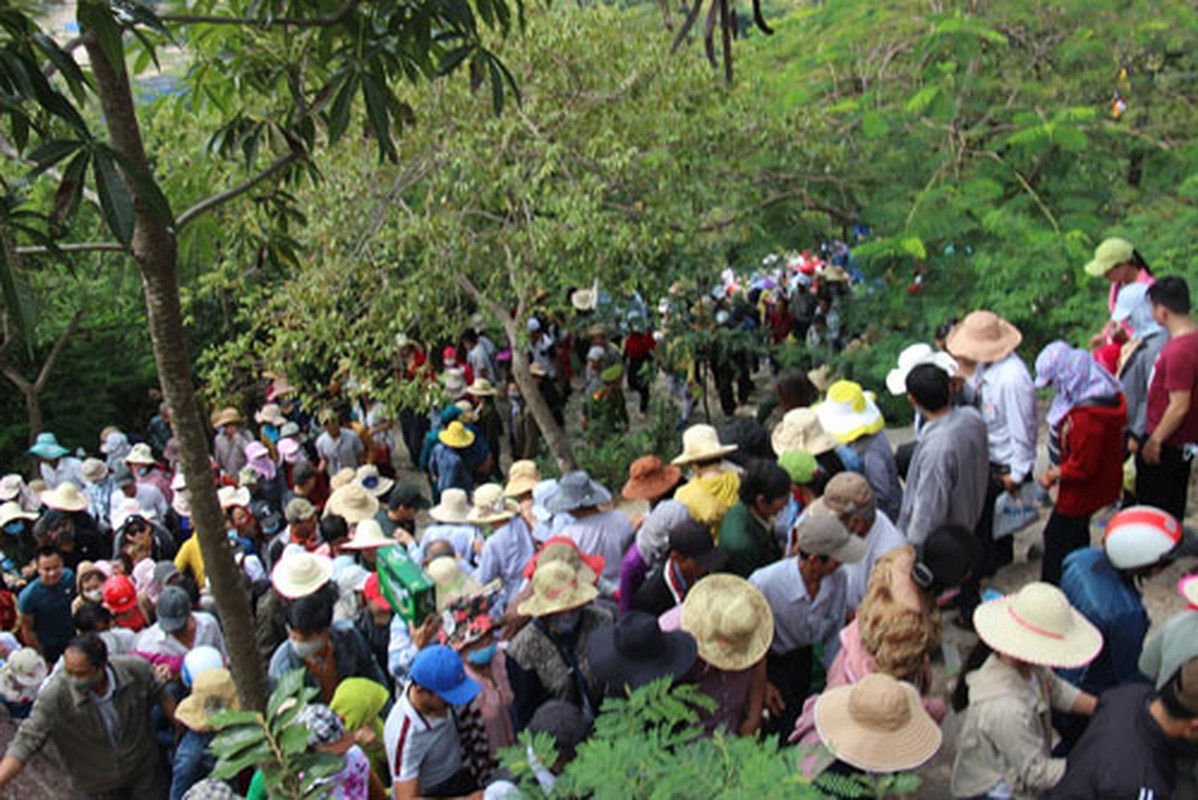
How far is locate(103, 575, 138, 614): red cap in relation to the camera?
632 centimetres

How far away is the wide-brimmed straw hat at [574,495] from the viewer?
19.4 ft

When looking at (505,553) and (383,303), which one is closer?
(505,553)

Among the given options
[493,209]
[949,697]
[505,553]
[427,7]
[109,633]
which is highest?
[427,7]

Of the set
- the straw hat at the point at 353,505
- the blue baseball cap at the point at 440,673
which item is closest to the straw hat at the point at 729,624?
the blue baseball cap at the point at 440,673

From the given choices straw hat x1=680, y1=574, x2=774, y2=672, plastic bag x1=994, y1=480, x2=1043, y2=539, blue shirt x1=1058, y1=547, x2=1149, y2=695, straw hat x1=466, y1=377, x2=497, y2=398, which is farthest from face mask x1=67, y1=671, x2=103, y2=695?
straw hat x1=466, y1=377, x2=497, y2=398

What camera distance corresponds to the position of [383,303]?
923 centimetres

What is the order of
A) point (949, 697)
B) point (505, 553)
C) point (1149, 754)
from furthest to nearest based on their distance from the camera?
point (505, 553) → point (949, 697) → point (1149, 754)

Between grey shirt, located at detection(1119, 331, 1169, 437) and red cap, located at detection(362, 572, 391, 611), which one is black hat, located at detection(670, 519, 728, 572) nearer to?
red cap, located at detection(362, 572, 391, 611)

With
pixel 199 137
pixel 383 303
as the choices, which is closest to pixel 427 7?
pixel 383 303

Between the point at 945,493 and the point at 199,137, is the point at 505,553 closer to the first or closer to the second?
the point at 945,493

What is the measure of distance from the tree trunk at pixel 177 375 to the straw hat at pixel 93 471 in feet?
21.0

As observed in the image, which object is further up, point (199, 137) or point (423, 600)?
point (199, 137)

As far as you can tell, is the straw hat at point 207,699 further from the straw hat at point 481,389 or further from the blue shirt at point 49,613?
the straw hat at point 481,389

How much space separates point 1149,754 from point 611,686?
6.52 ft
